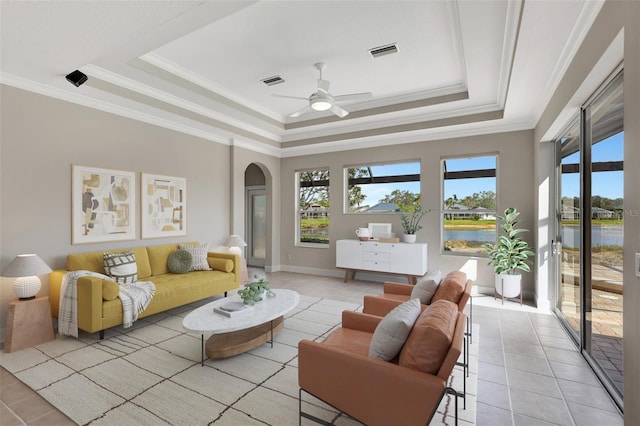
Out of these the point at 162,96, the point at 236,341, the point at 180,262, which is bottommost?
the point at 236,341

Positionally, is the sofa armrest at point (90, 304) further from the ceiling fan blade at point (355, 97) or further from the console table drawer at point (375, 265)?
the console table drawer at point (375, 265)

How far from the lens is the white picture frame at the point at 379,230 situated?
5942 mm

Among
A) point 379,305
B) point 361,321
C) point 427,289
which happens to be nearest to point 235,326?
point 361,321

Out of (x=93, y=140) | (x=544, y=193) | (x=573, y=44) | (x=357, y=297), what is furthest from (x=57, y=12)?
(x=544, y=193)

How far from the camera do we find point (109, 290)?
3219 mm

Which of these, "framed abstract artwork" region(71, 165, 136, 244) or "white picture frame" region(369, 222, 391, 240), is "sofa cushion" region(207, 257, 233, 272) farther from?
"white picture frame" region(369, 222, 391, 240)

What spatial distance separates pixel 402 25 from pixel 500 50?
99 centimetres

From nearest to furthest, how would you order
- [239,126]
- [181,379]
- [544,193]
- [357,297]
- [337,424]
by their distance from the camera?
[337,424] < [181,379] < [544,193] < [357,297] < [239,126]

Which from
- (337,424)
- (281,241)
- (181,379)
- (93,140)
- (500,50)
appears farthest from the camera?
(281,241)

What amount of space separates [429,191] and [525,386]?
12.0 ft

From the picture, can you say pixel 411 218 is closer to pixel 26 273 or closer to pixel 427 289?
pixel 427 289

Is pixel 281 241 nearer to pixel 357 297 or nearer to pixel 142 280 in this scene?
pixel 357 297

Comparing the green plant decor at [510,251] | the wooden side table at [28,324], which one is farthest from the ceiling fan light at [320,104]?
the wooden side table at [28,324]

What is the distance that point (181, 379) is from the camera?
2.52 meters
